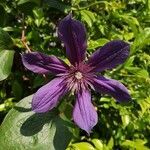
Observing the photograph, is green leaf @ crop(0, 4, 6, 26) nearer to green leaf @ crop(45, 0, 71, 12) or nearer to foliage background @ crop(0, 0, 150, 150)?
foliage background @ crop(0, 0, 150, 150)

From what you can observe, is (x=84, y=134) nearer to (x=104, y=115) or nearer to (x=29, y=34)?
(x=104, y=115)

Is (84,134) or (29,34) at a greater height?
(29,34)

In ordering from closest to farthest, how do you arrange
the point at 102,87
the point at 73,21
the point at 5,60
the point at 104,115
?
the point at 73,21 → the point at 102,87 → the point at 5,60 → the point at 104,115

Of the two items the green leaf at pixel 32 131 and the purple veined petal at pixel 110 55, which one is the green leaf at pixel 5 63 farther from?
the purple veined petal at pixel 110 55

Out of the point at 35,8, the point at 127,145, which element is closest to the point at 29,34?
the point at 35,8

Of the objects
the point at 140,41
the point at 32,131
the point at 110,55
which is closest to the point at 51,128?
the point at 32,131

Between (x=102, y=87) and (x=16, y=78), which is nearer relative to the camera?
(x=102, y=87)

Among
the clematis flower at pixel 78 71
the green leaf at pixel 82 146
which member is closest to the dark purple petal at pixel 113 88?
the clematis flower at pixel 78 71
